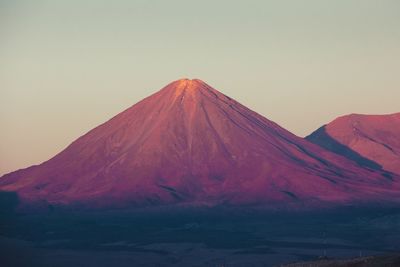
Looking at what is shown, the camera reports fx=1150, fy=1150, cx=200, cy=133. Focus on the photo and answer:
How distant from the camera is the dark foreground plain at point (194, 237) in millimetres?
147875

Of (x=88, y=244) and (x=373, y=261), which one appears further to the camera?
(x=88, y=244)

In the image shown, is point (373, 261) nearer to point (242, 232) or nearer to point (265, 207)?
point (242, 232)

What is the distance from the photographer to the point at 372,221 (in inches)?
7254

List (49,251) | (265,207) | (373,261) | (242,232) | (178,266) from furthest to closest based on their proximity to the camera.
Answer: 1. (265,207)
2. (242,232)
3. (49,251)
4. (178,266)
5. (373,261)

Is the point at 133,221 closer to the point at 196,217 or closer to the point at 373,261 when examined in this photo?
the point at 196,217

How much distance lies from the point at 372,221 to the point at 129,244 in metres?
41.6

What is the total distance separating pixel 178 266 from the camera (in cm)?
14112

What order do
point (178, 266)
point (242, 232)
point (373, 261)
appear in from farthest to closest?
point (242, 232), point (178, 266), point (373, 261)

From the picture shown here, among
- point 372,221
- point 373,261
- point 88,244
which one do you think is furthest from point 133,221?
point 373,261

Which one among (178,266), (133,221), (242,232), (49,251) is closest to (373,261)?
(178,266)

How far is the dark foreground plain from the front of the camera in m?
148

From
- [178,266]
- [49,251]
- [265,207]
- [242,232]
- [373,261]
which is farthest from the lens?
[265,207]

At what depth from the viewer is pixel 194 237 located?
6752 inches

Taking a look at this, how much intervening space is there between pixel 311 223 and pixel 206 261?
45.0m
